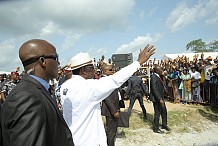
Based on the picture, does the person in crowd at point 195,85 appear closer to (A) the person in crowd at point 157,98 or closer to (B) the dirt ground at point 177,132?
(B) the dirt ground at point 177,132

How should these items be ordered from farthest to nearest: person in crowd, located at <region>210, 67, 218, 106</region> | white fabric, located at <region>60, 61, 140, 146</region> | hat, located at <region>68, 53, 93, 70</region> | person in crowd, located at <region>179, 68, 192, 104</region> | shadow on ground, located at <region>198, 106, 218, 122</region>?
person in crowd, located at <region>179, 68, 192, 104</region>
person in crowd, located at <region>210, 67, 218, 106</region>
shadow on ground, located at <region>198, 106, 218, 122</region>
hat, located at <region>68, 53, 93, 70</region>
white fabric, located at <region>60, 61, 140, 146</region>

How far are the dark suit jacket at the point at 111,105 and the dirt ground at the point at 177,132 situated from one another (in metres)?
1.63

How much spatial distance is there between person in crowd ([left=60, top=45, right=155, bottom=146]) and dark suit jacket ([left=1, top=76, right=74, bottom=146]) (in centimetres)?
85

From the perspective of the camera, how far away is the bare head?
5.20 ft

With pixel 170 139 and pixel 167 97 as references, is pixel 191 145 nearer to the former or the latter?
pixel 170 139

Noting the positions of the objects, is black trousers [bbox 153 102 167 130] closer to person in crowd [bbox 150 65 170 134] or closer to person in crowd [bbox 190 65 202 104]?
person in crowd [bbox 150 65 170 134]

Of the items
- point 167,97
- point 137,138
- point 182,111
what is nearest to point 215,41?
point 167,97

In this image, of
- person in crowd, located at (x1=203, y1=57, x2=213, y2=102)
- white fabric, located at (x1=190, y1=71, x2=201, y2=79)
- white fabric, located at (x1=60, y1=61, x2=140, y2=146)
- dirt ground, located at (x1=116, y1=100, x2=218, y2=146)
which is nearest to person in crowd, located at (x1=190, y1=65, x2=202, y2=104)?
white fabric, located at (x1=190, y1=71, x2=201, y2=79)

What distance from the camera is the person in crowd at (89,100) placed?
2270 millimetres

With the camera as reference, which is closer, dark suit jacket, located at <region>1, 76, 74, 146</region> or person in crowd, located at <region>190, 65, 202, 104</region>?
dark suit jacket, located at <region>1, 76, 74, 146</region>

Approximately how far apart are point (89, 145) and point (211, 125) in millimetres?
6448

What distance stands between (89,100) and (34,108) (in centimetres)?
105

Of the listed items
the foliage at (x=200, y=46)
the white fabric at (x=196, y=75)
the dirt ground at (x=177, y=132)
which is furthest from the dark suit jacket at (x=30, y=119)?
the foliage at (x=200, y=46)

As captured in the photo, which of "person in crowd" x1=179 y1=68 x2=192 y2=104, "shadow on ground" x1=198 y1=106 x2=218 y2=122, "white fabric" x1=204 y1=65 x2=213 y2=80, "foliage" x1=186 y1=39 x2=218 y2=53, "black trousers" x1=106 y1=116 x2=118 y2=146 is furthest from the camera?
"foliage" x1=186 y1=39 x2=218 y2=53
